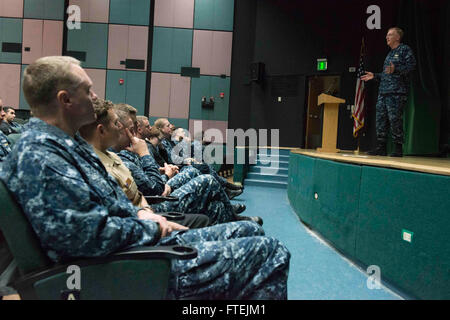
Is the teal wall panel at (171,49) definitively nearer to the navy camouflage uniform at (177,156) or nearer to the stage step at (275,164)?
the stage step at (275,164)

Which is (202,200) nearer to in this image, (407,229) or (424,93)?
(407,229)

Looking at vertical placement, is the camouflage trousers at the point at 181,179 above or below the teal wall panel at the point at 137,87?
below

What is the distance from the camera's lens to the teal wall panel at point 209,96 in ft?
26.5

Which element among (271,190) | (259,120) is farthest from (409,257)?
A: (259,120)

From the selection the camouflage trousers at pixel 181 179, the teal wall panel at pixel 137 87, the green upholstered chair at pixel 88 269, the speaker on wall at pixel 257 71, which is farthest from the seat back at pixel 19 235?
the teal wall panel at pixel 137 87

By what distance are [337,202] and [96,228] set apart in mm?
1859

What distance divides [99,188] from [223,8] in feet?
25.5

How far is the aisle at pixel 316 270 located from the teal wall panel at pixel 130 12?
6.32 m

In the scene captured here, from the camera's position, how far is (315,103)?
8.18 meters

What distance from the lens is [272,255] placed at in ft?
3.64

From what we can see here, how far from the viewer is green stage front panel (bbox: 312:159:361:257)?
7.03ft

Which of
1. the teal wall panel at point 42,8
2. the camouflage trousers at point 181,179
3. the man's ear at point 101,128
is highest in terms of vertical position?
the teal wall panel at point 42,8

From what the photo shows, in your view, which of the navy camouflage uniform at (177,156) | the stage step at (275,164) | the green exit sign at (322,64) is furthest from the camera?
the green exit sign at (322,64)

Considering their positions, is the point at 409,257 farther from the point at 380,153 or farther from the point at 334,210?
the point at 380,153
